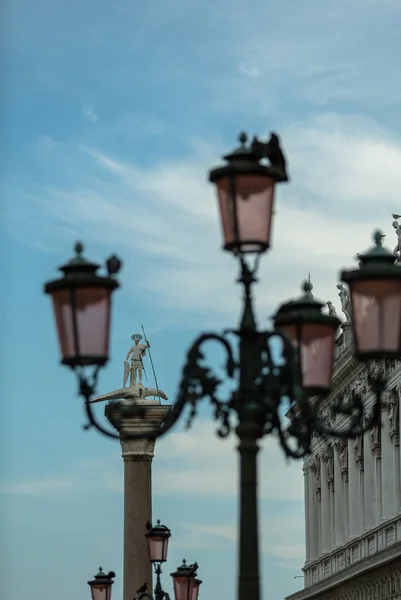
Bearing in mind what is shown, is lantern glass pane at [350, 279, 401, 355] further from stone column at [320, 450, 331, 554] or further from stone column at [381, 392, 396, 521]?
stone column at [320, 450, 331, 554]

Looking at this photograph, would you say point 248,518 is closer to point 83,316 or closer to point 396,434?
point 83,316

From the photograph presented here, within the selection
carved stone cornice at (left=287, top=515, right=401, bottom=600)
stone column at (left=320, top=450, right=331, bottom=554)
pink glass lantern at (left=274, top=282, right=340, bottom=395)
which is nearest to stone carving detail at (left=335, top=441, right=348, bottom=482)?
carved stone cornice at (left=287, top=515, right=401, bottom=600)

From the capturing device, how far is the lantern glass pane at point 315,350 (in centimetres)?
1186

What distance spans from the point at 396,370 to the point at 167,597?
28867 millimetres

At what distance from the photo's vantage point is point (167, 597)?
75.3 ft

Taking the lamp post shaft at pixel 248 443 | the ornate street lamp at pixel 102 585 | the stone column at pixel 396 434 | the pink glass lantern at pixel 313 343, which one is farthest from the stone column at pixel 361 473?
the lamp post shaft at pixel 248 443

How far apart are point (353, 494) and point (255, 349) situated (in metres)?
47.1

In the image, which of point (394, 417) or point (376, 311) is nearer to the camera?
Answer: point (376, 311)

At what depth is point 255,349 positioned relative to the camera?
11.3 metres

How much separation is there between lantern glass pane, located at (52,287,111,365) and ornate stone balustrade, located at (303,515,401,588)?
3754cm

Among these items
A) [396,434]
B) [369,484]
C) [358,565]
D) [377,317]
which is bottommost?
[377,317]

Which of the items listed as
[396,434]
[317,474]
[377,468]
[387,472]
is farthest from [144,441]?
[317,474]

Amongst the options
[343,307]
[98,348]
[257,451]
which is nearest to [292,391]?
[257,451]

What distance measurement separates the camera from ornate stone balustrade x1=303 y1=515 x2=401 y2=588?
50594mm
